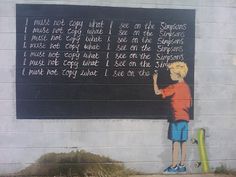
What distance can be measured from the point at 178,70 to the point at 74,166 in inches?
80.4

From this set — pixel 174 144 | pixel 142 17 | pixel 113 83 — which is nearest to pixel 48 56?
pixel 113 83

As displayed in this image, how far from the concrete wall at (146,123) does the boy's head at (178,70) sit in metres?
0.19

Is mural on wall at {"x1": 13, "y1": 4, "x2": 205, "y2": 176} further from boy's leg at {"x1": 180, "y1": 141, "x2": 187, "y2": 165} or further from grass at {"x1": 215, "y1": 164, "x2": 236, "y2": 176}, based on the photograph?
grass at {"x1": 215, "y1": 164, "x2": 236, "y2": 176}

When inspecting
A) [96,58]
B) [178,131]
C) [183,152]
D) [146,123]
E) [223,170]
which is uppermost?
[96,58]

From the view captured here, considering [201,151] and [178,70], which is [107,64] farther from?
[201,151]

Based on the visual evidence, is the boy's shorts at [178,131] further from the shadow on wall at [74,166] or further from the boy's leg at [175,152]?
the shadow on wall at [74,166]

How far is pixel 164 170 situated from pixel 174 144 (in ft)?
1.34

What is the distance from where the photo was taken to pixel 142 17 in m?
7.24

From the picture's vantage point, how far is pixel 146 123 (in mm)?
7301

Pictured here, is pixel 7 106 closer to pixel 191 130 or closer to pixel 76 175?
pixel 76 175

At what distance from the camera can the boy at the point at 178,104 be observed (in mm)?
7340

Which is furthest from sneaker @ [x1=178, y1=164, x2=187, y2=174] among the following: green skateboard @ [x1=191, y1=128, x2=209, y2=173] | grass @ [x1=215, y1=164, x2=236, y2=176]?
grass @ [x1=215, y1=164, x2=236, y2=176]

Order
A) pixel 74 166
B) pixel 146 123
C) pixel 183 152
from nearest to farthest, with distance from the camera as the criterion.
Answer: pixel 74 166 → pixel 146 123 → pixel 183 152

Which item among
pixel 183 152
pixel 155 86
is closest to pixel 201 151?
pixel 183 152
